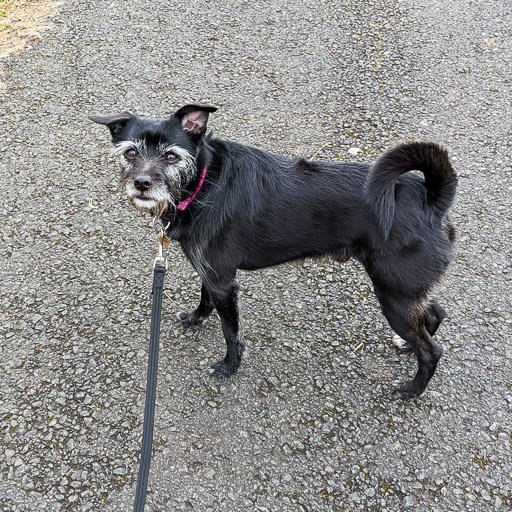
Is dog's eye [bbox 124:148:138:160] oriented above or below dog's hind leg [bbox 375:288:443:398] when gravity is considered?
above

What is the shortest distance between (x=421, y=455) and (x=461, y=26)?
19.3 ft

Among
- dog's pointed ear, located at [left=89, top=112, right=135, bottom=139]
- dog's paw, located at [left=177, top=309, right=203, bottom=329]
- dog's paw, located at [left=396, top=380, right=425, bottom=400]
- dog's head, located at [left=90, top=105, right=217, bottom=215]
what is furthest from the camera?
dog's paw, located at [left=177, top=309, right=203, bottom=329]

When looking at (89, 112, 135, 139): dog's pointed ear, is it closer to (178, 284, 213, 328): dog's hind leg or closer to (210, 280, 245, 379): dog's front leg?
(210, 280, 245, 379): dog's front leg

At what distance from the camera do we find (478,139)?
5.13 m

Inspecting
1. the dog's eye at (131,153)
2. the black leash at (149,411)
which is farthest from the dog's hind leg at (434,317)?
the dog's eye at (131,153)

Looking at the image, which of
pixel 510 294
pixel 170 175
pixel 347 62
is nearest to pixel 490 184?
pixel 510 294

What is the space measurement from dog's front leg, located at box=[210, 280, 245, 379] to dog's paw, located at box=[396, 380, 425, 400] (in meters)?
1.12

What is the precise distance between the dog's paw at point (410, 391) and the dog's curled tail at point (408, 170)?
3.75ft

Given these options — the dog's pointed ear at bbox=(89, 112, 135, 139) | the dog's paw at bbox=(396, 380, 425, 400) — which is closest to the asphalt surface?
the dog's paw at bbox=(396, 380, 425, 400)

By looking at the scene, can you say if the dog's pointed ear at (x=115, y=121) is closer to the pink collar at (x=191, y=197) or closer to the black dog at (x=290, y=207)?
the black dog at (x=290, y=207)

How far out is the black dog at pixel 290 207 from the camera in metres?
2.79

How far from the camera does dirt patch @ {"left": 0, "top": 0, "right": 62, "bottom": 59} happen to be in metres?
6.50

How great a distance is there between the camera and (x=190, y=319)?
12.3 feet

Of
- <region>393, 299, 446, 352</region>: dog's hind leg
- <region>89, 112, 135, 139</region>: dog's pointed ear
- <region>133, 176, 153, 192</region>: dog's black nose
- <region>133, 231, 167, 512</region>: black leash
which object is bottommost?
<region>393, 299, 446, 352</region>: dog's hind leg
